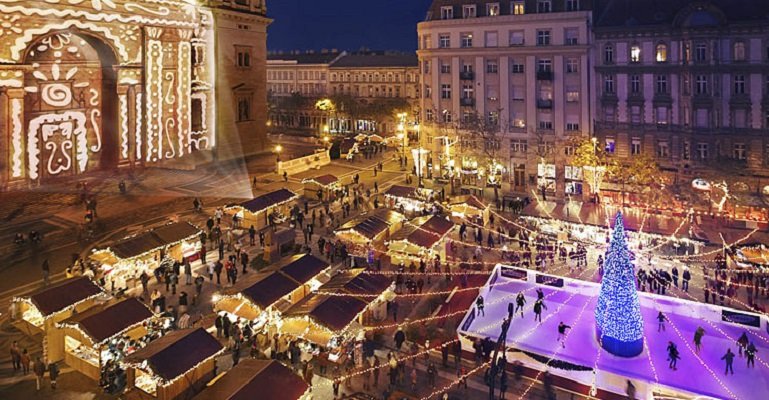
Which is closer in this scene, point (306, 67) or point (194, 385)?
point (194, 385)

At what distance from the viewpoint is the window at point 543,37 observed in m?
43.6

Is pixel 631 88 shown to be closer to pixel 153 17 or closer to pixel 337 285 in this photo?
pixel 337 285

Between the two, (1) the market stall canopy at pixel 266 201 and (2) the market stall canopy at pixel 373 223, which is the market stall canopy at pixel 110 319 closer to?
(2) the market stall canopy at pixel 373 223

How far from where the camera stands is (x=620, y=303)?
1825 centimetres

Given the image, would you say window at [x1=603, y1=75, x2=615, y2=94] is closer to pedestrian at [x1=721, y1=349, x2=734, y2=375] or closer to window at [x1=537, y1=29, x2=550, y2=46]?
window at [x1=537, y1=29, x2=550, y2=46]

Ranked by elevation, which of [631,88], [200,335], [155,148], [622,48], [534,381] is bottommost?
[534,381]

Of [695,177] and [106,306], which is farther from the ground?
[695,177]

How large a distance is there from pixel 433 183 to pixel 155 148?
2138 centimetres

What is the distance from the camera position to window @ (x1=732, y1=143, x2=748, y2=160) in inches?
1471

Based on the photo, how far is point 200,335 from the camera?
1680 centimetres

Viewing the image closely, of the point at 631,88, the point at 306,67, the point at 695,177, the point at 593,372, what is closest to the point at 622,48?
the point at 631,88

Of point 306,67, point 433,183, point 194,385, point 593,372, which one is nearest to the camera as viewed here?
point 194,385

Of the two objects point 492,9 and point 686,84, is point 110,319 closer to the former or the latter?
point 686,84

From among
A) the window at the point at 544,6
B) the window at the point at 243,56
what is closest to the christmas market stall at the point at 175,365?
the window at the point at 544,6
